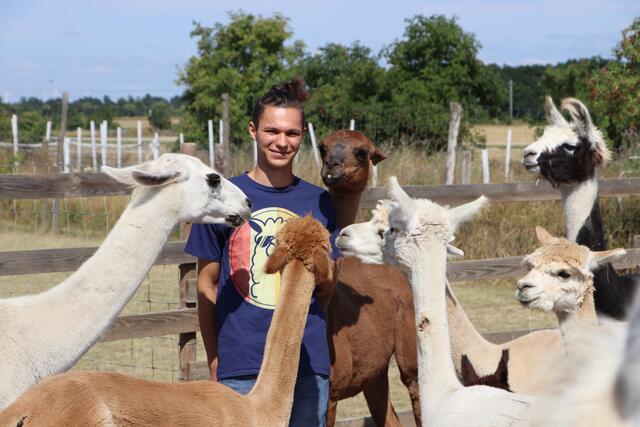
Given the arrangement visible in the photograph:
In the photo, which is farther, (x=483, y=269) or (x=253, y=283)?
(x=483, y=269)

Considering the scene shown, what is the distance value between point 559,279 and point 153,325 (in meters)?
2.88

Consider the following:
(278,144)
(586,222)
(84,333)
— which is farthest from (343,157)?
(586,222)

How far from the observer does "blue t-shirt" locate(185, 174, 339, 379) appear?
129 inches

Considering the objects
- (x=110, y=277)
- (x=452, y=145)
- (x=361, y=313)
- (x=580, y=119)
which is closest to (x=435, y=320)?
(x=110, y=277)

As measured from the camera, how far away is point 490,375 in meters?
4.15

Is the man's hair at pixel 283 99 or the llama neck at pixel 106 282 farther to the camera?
the man's hair at pixel 283 99

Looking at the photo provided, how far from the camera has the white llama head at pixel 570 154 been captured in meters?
5.82

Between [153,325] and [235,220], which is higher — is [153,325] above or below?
below

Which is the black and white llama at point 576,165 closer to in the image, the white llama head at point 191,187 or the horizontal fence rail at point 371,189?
the horizontal fence rail at point 371,189

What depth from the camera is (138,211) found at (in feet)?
11.8

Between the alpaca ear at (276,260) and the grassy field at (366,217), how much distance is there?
3667 mm

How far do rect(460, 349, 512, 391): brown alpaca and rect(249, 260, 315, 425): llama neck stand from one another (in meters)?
1.37

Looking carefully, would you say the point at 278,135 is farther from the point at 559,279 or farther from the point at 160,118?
the point at 160,118

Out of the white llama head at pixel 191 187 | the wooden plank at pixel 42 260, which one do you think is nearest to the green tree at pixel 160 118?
the wooden plank at pixel 42 260
